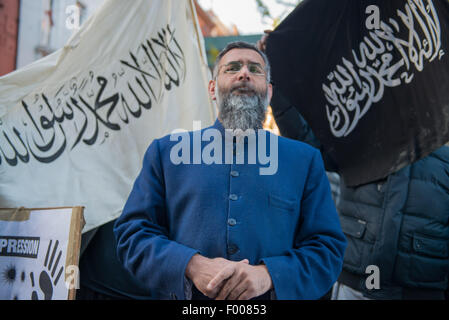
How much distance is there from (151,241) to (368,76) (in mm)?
1607

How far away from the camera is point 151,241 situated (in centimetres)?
124

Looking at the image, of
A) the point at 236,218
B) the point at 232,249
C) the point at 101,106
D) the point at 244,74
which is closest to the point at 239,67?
the point at 244,74

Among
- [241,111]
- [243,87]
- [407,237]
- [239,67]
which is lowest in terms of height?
[407,237]

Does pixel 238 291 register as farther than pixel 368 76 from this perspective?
No

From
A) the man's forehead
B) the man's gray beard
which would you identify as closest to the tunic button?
the man's gray beard

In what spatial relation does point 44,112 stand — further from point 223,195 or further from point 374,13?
point 374,13

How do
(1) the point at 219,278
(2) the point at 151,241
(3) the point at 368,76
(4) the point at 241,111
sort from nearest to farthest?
(1) the point at 219,278, (2) the point at 151,241, (4) the point at 241,111, (3) the point at 368,76

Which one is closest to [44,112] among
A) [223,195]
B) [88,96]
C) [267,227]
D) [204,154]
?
[88,96]

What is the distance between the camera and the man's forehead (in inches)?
61.4

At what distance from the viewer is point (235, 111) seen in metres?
1.50

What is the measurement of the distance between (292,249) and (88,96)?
169 cm

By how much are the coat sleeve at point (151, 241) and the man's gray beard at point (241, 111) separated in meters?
0.35

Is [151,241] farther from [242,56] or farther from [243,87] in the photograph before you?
[242,56]

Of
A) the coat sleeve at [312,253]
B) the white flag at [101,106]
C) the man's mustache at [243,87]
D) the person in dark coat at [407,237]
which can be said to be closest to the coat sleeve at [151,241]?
the coat sleeve at [312,253]
